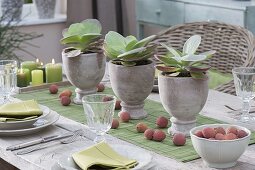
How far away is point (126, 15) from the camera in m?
4.30

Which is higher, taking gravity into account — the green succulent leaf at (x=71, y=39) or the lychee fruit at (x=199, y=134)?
the green succulent leaf at (x=71, y=39)

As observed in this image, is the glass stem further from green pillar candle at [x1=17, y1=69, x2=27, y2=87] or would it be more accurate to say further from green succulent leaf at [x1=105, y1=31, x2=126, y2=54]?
green pillar candle at [x1=17, y1=69, x2=27, y2=87]

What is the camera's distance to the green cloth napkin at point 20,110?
1.77 m

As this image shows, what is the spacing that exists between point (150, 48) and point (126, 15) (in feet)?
8.24

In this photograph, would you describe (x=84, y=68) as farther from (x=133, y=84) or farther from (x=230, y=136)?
(x=230, y=136)

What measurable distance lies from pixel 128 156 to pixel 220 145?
231 millimetres

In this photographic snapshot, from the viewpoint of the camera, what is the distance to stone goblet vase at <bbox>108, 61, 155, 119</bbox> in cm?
183

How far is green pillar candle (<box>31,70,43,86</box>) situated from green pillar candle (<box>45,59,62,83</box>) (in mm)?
23

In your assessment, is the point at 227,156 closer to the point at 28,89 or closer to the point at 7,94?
the point at 7,94

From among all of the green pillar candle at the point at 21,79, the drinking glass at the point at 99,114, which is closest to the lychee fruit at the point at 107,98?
the drinking glass at the point at 99,114

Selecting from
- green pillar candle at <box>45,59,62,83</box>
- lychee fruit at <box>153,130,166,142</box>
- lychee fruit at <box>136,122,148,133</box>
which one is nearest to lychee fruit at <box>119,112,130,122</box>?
lychee fruit at <box>136,122,148,133</box>

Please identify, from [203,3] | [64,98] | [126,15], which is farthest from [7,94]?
[126,15]

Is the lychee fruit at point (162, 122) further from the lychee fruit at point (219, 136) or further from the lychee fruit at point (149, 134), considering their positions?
the lychee fruit at point (219, 136)

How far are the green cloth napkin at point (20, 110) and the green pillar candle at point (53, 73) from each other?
0.50 metres
